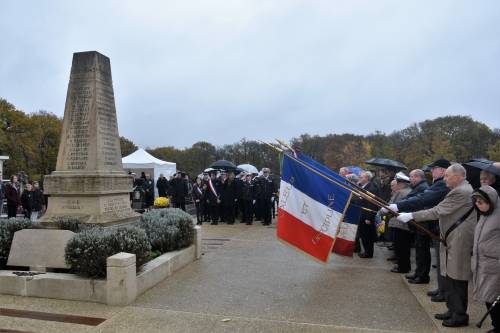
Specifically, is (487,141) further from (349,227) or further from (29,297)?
(29,297)

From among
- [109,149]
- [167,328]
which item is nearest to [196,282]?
[167,328]

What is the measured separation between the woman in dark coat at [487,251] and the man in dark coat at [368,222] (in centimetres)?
429

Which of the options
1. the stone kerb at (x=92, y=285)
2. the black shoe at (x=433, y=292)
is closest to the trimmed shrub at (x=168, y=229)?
the stone kerb at (x=92, y=285)

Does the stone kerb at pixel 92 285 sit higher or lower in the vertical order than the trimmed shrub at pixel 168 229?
lower

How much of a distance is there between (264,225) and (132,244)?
908 cm

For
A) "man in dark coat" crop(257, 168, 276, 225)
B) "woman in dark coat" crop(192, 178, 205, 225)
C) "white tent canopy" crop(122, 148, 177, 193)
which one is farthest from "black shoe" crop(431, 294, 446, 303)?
"white tent canopy" crop(122, 148, 177, 193)

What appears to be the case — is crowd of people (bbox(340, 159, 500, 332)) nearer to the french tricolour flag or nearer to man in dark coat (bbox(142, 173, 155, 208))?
the french tricolour flag

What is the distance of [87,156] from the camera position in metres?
7.14

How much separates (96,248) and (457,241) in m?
4.55

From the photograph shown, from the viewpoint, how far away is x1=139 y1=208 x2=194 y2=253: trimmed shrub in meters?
7.32

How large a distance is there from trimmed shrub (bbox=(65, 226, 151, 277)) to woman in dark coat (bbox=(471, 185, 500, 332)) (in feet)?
14.3

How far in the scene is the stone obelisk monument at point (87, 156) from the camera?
274 inches

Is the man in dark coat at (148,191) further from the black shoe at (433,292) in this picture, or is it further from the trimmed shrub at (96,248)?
the black shoe at (433,292)

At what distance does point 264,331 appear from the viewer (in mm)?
4465
